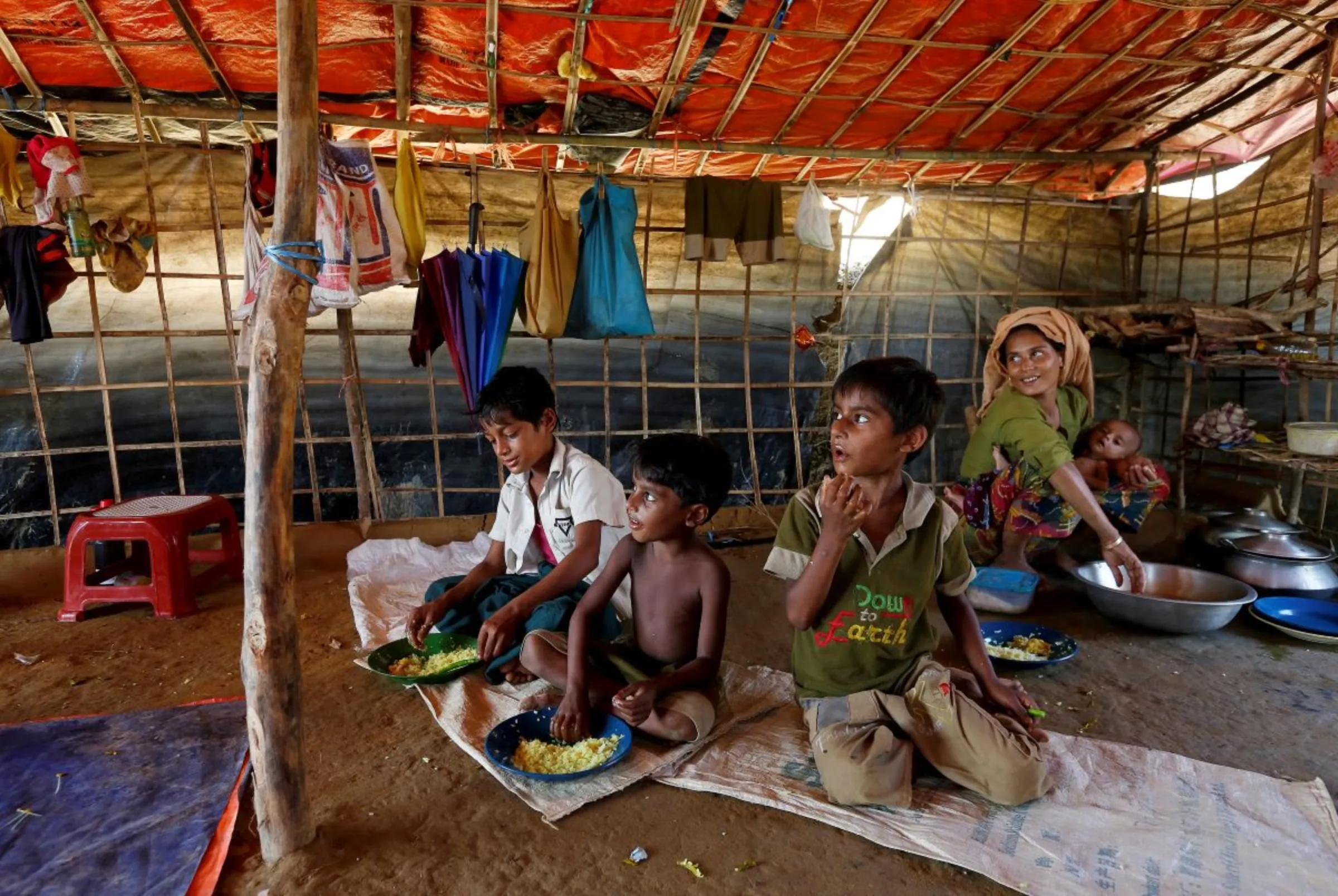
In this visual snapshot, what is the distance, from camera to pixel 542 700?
2287 millimetres

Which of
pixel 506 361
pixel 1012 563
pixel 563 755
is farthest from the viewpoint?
pixel 506 361

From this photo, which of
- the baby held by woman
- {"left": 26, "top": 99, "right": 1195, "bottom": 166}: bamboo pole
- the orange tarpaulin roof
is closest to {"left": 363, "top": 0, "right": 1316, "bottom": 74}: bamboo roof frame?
the orange tarpaulin roof

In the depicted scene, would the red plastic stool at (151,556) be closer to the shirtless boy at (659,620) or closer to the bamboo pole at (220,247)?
the bamboo pole at (220,247)

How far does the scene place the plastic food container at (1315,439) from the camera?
134 inches

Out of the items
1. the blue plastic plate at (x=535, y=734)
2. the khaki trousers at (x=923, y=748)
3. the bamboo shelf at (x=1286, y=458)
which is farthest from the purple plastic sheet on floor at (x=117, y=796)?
the bamboo shelf at (x=1286, y=458)

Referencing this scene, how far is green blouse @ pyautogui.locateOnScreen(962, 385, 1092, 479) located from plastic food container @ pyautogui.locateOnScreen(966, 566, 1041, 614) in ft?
1.51

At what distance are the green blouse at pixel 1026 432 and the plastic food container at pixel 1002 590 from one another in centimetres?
46

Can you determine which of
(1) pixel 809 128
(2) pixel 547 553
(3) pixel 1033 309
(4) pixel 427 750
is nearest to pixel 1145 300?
(3) pixel 1033 309

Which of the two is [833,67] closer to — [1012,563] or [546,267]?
[546,267]

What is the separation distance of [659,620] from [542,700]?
0.42 m

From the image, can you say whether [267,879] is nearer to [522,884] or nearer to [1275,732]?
[522,884]

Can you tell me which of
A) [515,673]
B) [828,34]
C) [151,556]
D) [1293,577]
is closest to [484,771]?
[515,673]

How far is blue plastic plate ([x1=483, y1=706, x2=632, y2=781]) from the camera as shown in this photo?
6.31 feet

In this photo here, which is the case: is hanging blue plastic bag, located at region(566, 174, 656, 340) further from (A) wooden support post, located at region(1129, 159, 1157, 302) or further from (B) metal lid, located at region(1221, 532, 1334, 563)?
(A) wooden support post, located at region(1129, 159, 1157, 302)
